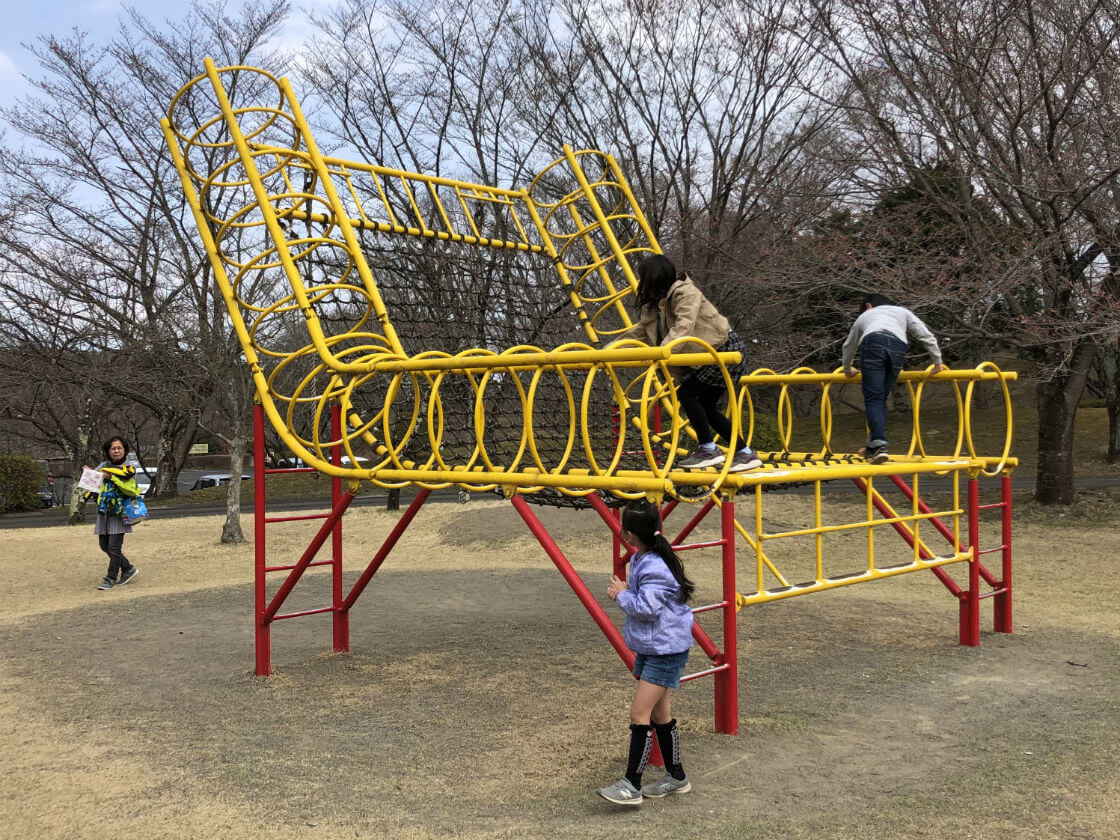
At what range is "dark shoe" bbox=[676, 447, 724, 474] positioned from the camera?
4.58 meters

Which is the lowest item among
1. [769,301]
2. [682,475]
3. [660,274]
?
[682,475]

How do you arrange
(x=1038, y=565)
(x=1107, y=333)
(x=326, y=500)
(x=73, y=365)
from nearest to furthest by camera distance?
(x=1038, y=565) → (x=1107, y=333) → (x=73, y=365) → (x=326, y=500)

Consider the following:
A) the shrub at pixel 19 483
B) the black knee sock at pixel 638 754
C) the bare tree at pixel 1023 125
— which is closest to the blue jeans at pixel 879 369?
the black knee sock at pixel 638 754

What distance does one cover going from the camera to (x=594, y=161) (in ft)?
56.0

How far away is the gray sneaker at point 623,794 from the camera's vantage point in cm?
354

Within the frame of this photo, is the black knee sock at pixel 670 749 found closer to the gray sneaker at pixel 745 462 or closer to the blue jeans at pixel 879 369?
the gray sneaker at pixel 745 462

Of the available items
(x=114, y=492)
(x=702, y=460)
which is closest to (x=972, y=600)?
(x=702, y=460)

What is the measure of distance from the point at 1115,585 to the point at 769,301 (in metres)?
7.40

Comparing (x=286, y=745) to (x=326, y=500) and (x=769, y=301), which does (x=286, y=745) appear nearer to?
(x=769, y=301)

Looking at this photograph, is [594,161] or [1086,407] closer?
[594,161]

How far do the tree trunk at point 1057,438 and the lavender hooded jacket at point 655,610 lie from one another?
10773 millimetres

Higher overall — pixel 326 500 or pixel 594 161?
pixel 594 161

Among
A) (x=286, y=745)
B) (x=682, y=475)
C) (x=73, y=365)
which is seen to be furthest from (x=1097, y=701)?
(x=73, y=365)

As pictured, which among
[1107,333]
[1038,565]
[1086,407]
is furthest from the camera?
[1086,407]
